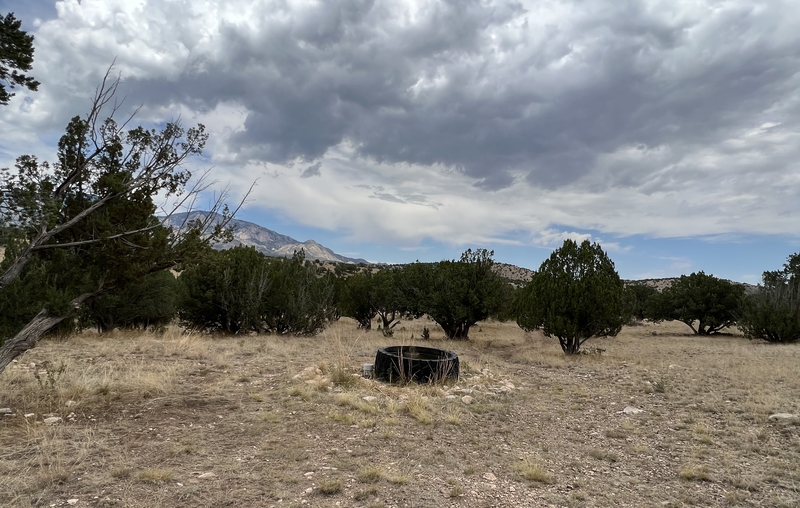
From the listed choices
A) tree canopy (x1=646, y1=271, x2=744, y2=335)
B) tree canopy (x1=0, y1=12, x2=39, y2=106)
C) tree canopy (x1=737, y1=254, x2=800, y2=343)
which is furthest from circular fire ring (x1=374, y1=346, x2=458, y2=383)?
tree canopy (x1=646, y1=271, x2=744, y2=335)

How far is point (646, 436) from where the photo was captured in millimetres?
6039

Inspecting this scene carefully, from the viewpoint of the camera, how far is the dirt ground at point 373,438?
13.0 feet

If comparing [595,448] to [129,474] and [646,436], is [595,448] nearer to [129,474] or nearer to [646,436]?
[646,436]

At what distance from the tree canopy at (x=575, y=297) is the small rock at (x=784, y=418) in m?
7.99

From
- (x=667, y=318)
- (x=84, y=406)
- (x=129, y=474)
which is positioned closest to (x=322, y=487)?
(x=129, y=474)

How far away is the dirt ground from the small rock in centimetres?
18

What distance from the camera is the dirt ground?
13.0 feet

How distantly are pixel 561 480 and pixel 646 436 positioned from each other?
243cm

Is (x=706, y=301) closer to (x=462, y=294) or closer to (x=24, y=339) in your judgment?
(x=462, y=294)

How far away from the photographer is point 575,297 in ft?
48.8

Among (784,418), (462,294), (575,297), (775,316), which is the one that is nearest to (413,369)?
(784,418)

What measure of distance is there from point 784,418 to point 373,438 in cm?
654

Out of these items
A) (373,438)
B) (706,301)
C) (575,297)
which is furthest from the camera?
(706,301)

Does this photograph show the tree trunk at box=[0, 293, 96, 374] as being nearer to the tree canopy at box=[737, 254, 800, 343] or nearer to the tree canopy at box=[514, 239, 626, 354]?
the tree canopy at box=[514, 239, 626, 354]
